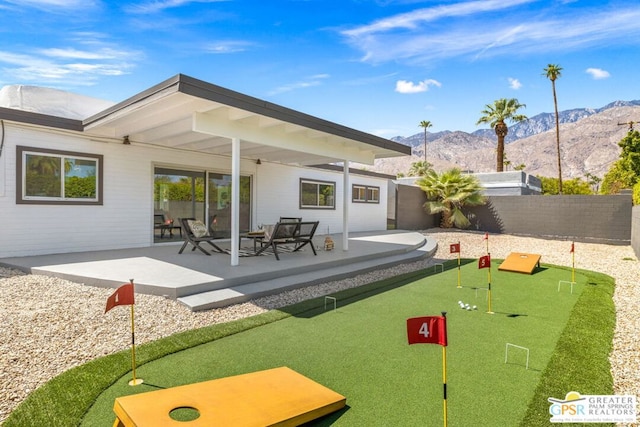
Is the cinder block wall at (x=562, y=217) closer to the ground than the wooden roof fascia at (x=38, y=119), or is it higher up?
closer to the ground

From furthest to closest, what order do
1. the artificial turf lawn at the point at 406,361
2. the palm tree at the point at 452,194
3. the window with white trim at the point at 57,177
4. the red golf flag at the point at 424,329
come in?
the palm tree at the point at 452,194 < the window with white trim at the point at 57,177 < the artificial turf lawn at the point at 406,361 < the red golf flag at the point at 424,329

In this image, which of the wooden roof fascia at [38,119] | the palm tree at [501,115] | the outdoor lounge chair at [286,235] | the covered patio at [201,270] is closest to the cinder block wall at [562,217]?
the covered patio at [201,270]

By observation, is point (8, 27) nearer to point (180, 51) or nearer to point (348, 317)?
point (180, 51)

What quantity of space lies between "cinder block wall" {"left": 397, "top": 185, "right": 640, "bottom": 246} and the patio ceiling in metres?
9.34

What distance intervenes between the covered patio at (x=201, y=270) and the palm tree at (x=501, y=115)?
911 inches

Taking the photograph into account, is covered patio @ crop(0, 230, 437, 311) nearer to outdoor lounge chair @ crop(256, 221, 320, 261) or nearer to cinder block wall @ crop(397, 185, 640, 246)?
outdoor lounge chair @ crop(256, 221, 320, 261)

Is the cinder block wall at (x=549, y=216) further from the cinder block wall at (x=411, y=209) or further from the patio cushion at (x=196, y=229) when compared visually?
the patio cushion at (x=196, y=229)

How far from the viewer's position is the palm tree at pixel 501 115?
90.7ft

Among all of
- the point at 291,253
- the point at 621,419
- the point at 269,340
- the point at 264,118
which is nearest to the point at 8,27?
the point at 264,118

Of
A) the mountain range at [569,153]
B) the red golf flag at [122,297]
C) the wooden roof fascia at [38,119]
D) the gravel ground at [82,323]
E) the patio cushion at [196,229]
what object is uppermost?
the mountain range at [569,153]

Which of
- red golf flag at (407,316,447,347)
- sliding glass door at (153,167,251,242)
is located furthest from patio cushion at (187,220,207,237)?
red golf flag at (407,316,447,347)

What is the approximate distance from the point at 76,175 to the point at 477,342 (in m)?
8.70

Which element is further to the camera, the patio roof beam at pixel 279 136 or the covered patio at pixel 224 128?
the patio roof beam at pixel 279 136

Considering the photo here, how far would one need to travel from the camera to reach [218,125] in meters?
6.51
